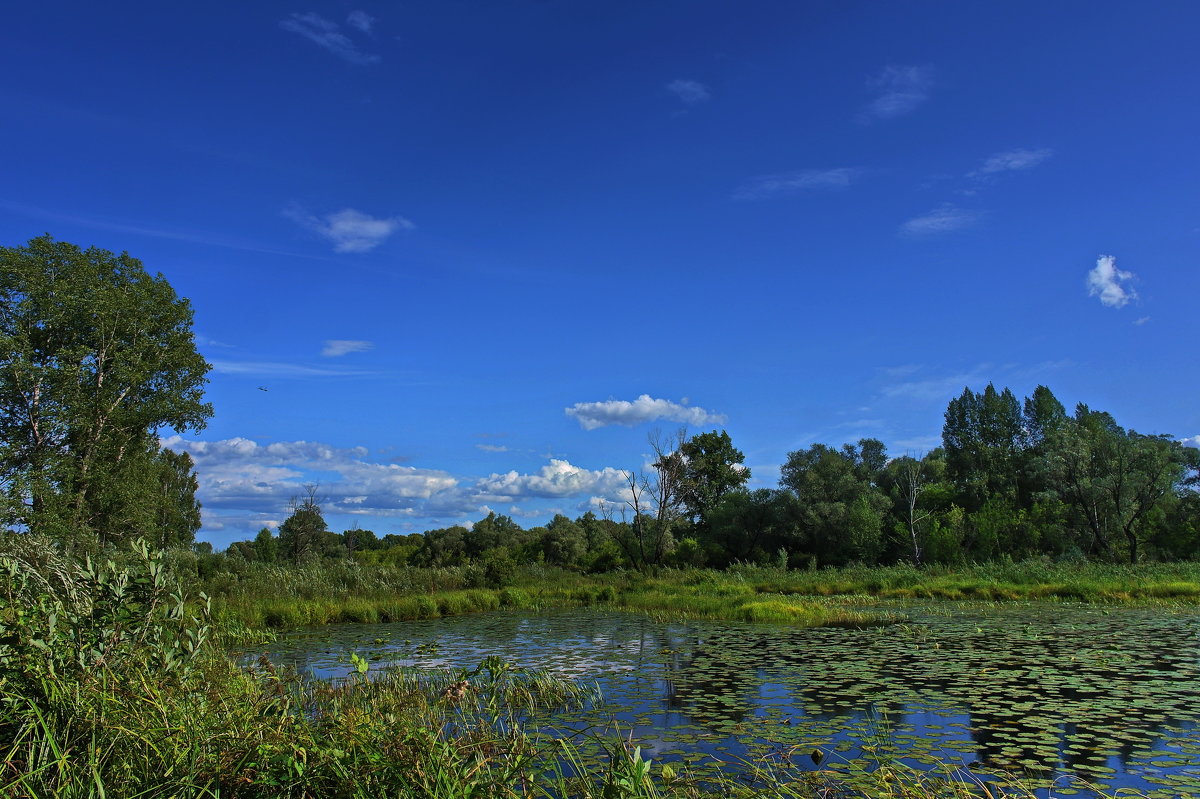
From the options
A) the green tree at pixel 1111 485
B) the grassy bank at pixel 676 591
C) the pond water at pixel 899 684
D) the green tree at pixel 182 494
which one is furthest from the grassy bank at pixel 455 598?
the green tree at pixel 182 494

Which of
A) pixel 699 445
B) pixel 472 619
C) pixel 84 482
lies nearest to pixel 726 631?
pixel 472 619

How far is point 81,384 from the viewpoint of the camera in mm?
24219

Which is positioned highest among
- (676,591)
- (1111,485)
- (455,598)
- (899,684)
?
(1111,485)

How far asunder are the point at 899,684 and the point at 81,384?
1088 inches

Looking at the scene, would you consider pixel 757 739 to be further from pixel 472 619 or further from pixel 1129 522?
pixel 1129 522

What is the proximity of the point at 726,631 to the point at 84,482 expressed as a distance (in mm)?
23349

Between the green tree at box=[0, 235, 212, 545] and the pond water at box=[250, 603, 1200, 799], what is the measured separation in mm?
13034

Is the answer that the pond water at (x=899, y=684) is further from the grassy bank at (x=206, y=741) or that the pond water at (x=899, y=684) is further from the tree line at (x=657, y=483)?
the tree line at (x=657, y=483)

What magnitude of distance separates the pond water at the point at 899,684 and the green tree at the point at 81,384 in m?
13.0

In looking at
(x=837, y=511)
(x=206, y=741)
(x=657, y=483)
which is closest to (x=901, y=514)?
(x=837, y=511)

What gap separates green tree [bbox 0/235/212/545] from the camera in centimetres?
2231

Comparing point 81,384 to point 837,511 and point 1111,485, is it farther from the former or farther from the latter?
point 1111,485

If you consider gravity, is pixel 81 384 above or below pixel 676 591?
above

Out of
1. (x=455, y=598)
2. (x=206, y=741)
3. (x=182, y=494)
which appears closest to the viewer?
(x=206, y=741)
